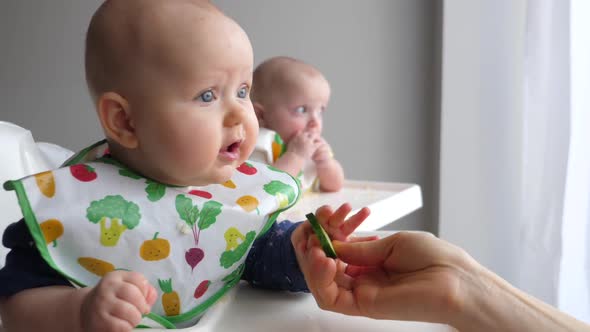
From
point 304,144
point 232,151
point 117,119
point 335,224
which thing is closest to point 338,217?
point 335,224

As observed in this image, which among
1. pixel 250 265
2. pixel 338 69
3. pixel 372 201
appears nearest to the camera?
pixel 250 265

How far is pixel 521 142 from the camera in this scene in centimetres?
189

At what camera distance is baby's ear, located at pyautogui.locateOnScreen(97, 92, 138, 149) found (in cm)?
74

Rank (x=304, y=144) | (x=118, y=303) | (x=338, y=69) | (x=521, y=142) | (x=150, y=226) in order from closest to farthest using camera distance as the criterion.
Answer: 1. (x=118, y=303)
2. (x=150, y=226)
3. (x=304, y=144)
4. (x=521, y=142)
5. (x=338, y=69)

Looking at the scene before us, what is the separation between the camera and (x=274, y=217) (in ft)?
2.84

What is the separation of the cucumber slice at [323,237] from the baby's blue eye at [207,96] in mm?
171

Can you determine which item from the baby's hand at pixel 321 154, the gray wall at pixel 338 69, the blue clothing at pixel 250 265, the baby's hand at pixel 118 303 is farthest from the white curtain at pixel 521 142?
the baby's hand at pixel 118 303

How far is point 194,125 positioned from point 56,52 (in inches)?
64.7

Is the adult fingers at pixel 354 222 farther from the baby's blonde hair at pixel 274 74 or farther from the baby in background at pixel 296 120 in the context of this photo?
the baby's blonde hair at pixel 274 74

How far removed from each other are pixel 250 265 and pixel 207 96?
24 cm

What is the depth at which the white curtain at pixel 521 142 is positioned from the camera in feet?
5.49

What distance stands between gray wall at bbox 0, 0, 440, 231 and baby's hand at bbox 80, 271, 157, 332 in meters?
1.61

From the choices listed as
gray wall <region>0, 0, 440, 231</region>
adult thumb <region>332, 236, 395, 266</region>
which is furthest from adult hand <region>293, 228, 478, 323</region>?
gray wall <region>0, 0, 440, 231</region>

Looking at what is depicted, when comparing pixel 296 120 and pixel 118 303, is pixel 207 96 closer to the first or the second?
pixel 118 303
